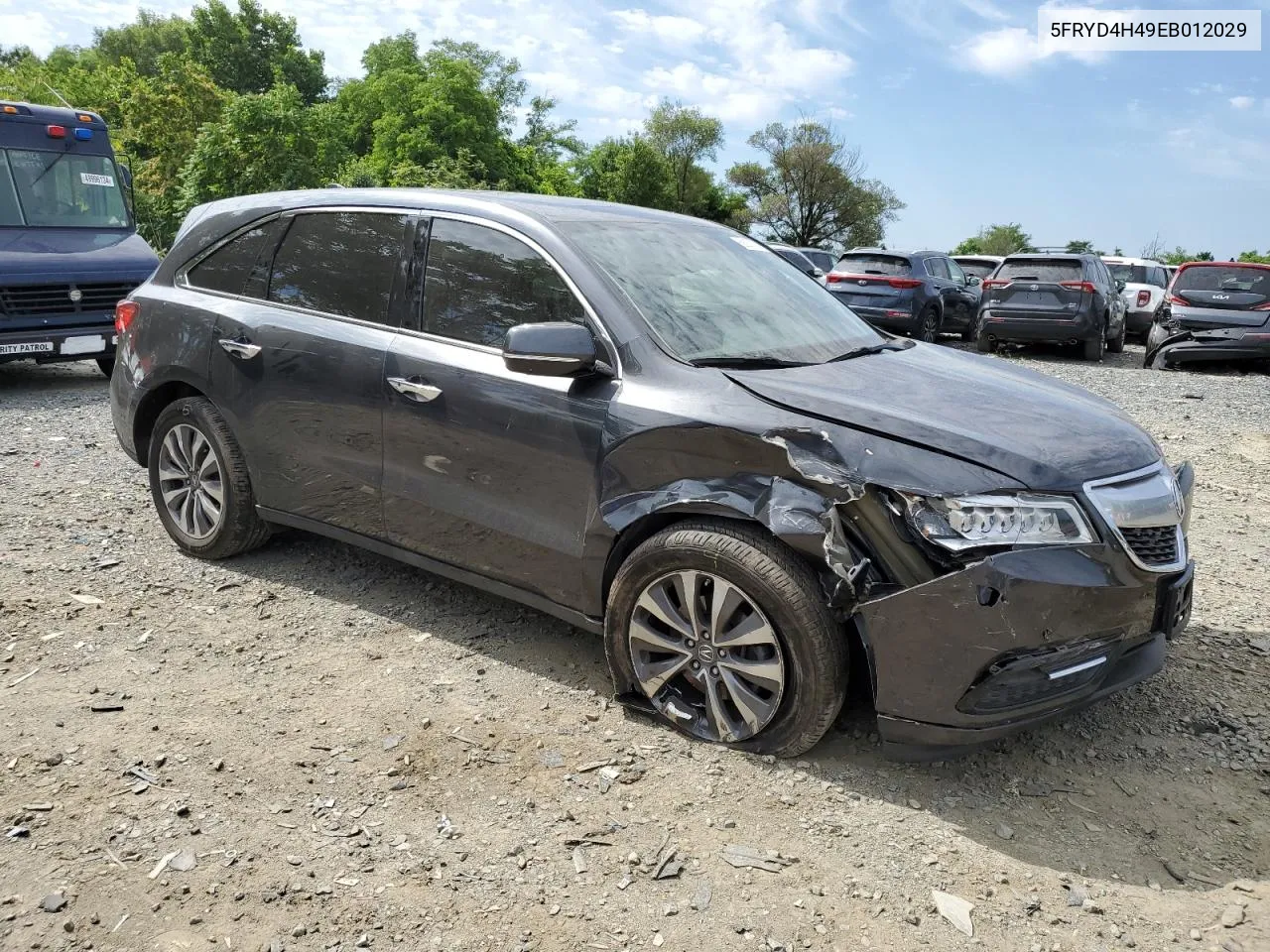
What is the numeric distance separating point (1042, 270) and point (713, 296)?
1338cm

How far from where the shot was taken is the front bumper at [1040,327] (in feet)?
49.7

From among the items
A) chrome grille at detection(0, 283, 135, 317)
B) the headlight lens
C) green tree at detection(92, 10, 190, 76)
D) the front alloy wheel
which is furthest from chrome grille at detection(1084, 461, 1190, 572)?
green tree at detection(92, 10, 190, 76)

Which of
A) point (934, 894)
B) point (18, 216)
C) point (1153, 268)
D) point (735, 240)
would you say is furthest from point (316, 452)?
point (1153, 268)

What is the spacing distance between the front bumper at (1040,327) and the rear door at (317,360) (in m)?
13.1

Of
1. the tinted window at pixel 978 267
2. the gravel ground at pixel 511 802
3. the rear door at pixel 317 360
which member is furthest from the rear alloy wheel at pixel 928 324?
the rear door at pixel 317 360

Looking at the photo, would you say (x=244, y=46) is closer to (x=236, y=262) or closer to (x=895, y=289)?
(x=895, y=289)

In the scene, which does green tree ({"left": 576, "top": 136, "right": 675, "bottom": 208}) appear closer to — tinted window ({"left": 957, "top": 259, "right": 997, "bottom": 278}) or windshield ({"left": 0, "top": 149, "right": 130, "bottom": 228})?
tinted window ({"left": 957, "top": 259, "right": 997, "bottom": 278})

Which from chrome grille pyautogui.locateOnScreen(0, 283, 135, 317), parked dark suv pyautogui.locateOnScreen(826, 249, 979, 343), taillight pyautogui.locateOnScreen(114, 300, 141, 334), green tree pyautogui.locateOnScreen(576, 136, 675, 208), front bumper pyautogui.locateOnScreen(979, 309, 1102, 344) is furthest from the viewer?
green tree pyautogui.locateOnScreen(576, 136, 675, 208)

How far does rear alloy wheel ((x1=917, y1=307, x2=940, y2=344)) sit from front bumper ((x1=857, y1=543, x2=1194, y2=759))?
565 inches

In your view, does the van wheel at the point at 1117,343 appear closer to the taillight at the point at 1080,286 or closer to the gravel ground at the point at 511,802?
the taillight at the point at 1080,286

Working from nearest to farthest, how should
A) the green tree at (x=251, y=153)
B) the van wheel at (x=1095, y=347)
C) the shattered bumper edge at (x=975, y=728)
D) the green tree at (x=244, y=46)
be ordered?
the shattered bumper edge at (x=975, y=728)
the van wheel at (x=1095, y=347)
the green tree at (x=251, y=153)
the green tree at (x=244, y=46)

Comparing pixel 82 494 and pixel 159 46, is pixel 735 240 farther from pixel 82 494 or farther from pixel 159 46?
pixel 159 46

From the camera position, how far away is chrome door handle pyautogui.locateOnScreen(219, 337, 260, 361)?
440 centimetres

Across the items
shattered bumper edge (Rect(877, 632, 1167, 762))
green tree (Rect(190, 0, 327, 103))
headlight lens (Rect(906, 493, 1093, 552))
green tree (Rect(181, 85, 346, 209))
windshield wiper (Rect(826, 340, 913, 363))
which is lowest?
shattered bumper edge (Rect(877, 632, 1167, 762))
